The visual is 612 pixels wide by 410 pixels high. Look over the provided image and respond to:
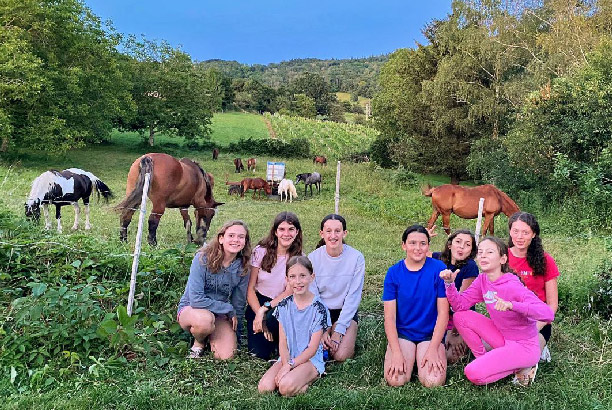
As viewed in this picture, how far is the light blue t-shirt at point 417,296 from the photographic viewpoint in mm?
3562

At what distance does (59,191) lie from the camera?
895 cm

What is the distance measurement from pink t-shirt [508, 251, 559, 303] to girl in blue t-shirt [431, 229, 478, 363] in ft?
1.14

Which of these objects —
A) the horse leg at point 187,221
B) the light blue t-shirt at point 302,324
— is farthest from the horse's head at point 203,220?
the light blue t-shirt at point 302,324

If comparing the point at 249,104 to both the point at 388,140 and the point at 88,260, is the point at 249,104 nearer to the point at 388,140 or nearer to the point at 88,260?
the point at 388,140

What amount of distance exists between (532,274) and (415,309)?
111 centimetres

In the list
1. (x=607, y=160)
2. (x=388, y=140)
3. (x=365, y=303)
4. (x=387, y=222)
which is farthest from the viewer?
(x=388, y=140)

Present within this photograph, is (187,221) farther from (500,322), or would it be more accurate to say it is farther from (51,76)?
(51,76)

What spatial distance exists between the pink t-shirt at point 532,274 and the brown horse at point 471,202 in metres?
6.64

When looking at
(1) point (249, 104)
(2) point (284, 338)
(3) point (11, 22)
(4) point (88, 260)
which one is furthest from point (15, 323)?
(1) point (249, 104)

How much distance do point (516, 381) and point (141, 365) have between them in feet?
9.24

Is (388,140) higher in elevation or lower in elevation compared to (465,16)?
lower

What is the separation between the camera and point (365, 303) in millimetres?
5008

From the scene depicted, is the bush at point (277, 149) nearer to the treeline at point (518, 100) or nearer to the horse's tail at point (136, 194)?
the treeline at point (518, 100)

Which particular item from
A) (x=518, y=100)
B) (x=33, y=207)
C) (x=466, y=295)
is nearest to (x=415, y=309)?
(x=466, y=295)
